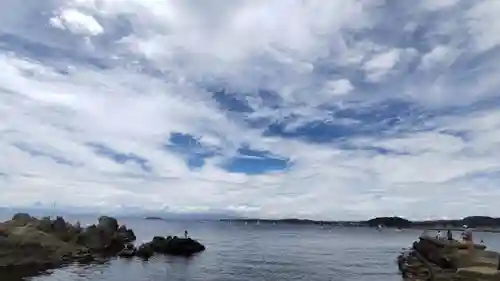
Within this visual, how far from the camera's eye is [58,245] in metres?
82.5

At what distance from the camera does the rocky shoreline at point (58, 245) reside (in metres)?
71.8

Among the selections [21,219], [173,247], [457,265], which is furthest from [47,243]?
[457,265]

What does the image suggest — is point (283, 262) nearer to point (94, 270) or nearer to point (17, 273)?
point (94, 270)

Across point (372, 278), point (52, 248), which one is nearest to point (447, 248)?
point (372, 278)

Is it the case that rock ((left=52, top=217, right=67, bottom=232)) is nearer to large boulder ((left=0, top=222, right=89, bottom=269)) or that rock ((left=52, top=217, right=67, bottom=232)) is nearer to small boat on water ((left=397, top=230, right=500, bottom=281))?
large boulder ((left=0, top=222, right=89, bottom=269))

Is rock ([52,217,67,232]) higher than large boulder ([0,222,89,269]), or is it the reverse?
rock ([52,217,67,232])

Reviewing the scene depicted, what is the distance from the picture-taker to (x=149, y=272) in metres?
70.4

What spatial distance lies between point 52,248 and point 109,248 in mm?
24574

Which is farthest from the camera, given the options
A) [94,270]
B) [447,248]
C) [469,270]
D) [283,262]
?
[283,262]

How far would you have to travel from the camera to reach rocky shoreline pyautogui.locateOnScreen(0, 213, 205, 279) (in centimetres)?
7181

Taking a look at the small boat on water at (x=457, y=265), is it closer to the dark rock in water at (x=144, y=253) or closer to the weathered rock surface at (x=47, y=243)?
the dark rock in water at (x=144, y=253)

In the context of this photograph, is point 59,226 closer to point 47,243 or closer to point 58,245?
point 58,245

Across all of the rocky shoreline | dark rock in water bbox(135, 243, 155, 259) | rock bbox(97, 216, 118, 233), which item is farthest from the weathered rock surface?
dark rock in water bbox(135, 243, 155, 259)

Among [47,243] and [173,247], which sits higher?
[47,243]
